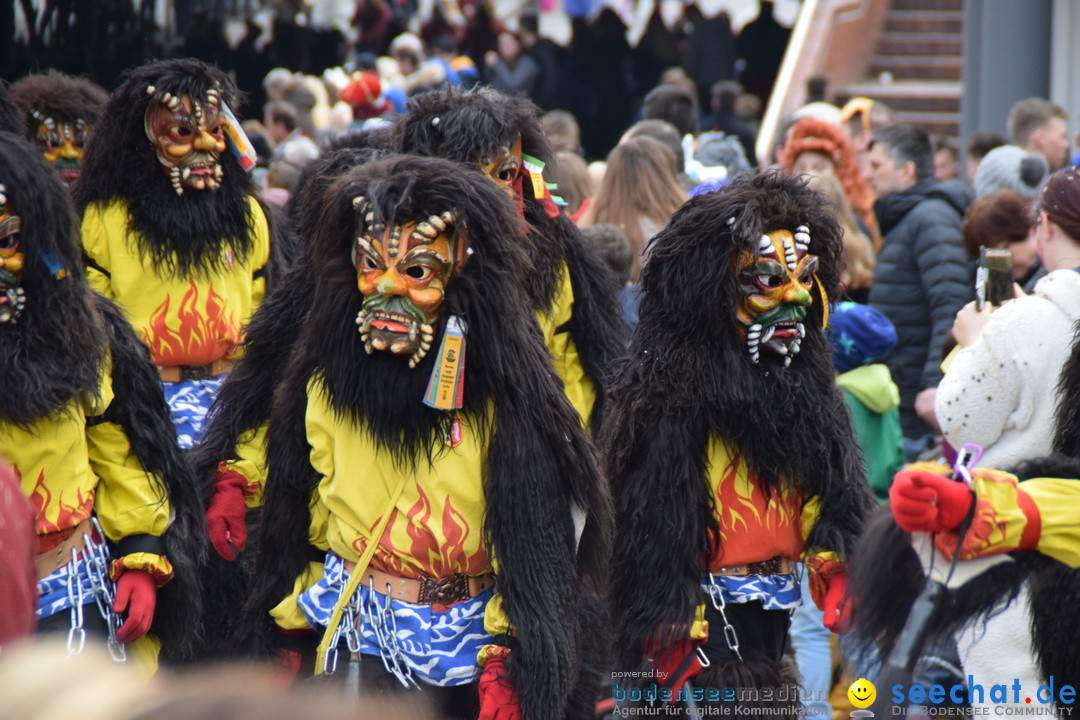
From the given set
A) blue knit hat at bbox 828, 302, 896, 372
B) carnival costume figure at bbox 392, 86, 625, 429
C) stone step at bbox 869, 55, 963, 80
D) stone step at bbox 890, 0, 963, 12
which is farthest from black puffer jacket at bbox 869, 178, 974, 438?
stone step at bbox 890, 0, 963, 12

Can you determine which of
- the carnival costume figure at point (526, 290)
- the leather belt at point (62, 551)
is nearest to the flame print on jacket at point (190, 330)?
the carnival costume figure at point (526, 290)

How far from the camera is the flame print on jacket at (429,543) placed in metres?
3.28

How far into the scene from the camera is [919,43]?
15.4 metres

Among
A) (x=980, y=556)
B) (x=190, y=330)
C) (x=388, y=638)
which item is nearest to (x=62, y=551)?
(x=388, y=638)

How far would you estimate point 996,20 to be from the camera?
11.3 metres

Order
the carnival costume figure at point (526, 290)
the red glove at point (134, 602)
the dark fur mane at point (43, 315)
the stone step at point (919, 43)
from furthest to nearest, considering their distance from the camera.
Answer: the stone step at point (919, 43) → the carnival costume figure at point (526, 290) → the red glove at point (134, 602) → the dark fur mane at point (43, 315)

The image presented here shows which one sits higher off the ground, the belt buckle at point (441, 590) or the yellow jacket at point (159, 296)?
Result: the yellow jacket at point (159, 296)

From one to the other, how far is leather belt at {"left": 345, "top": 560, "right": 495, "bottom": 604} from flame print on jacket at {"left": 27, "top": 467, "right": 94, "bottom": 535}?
0.74 meters

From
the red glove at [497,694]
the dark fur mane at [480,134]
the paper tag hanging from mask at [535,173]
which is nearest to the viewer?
the red glove at [497,694]

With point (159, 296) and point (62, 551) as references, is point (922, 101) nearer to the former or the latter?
point (159, 296)

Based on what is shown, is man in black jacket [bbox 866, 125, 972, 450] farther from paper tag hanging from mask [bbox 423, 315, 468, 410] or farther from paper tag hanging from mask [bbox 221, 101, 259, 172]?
paper tag hanging from mask [bbox 423, 315, 468, 410]

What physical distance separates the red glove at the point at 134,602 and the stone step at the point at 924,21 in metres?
13.5

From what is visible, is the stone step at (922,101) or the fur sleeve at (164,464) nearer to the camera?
the fur sleeve at (164,464)

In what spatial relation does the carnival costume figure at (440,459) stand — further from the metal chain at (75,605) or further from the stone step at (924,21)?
the stone step at (924,21)
